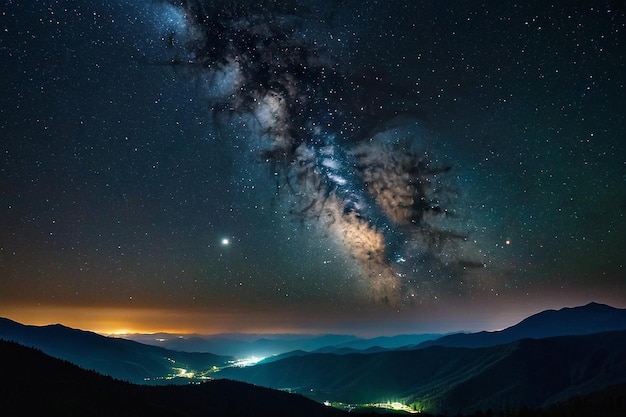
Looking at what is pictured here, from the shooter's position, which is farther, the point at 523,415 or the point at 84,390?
the point at 523,415

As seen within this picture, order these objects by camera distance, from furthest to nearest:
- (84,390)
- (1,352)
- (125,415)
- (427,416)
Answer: (427,416) → (1,352) → (84,390) → (125,415)

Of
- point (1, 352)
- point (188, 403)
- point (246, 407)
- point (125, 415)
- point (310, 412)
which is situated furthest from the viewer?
point (310, 412)

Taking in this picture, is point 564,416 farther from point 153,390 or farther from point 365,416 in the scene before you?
point 153,390

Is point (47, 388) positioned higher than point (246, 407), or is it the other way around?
point (47, 388)

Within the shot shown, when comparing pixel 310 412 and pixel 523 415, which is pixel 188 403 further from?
pixel 523 415

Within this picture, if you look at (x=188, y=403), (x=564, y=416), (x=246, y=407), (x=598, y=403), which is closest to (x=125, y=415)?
(x=188, y=403)

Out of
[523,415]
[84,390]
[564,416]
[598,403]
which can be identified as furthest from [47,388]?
[598,403]

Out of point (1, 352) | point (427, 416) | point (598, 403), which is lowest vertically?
point (427, 416)
